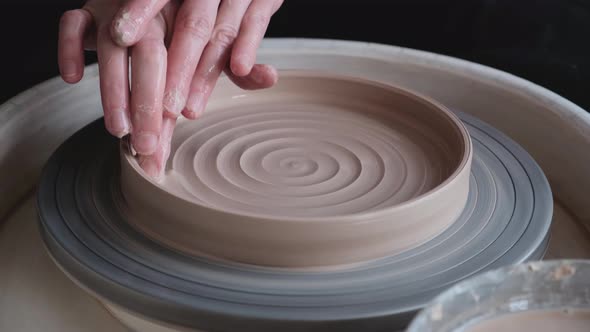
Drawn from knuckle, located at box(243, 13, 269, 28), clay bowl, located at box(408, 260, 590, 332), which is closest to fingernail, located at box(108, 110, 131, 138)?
knuckle, located at box(243, 13, 269, 28)

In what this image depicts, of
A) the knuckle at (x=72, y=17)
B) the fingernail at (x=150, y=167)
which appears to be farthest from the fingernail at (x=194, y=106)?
the knuckle at (x=72, y=17)

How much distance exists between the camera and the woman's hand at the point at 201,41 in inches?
39.8

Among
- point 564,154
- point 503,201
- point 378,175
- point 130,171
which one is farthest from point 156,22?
point 564,154

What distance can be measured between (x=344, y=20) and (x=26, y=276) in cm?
148

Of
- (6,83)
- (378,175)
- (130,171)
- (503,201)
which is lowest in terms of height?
(6,83)

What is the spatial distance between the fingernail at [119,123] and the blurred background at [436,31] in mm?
1205

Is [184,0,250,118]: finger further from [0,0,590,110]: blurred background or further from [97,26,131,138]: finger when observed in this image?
[0,0,590,110]: blurred background

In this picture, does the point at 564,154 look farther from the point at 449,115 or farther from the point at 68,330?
the point at 68,330

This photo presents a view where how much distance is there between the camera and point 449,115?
1165 mm

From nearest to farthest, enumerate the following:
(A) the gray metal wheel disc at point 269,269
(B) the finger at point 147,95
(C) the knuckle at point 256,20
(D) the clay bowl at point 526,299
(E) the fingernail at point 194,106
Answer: (D) the clay bowl at point 526,299 < (A) the gray metal wheel disc at point 269,269 < (B) the finger at point 147,95 < (E) the fingernail at point 194,106 < (C) the knuckle at point 256,20

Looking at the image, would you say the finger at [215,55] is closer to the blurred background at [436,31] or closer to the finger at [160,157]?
the finger at [160,157]

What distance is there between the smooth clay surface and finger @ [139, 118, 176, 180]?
561 millimetres

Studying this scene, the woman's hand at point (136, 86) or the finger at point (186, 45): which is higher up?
the finger at point (186, 45)

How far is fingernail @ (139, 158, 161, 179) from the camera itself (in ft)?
3.34
